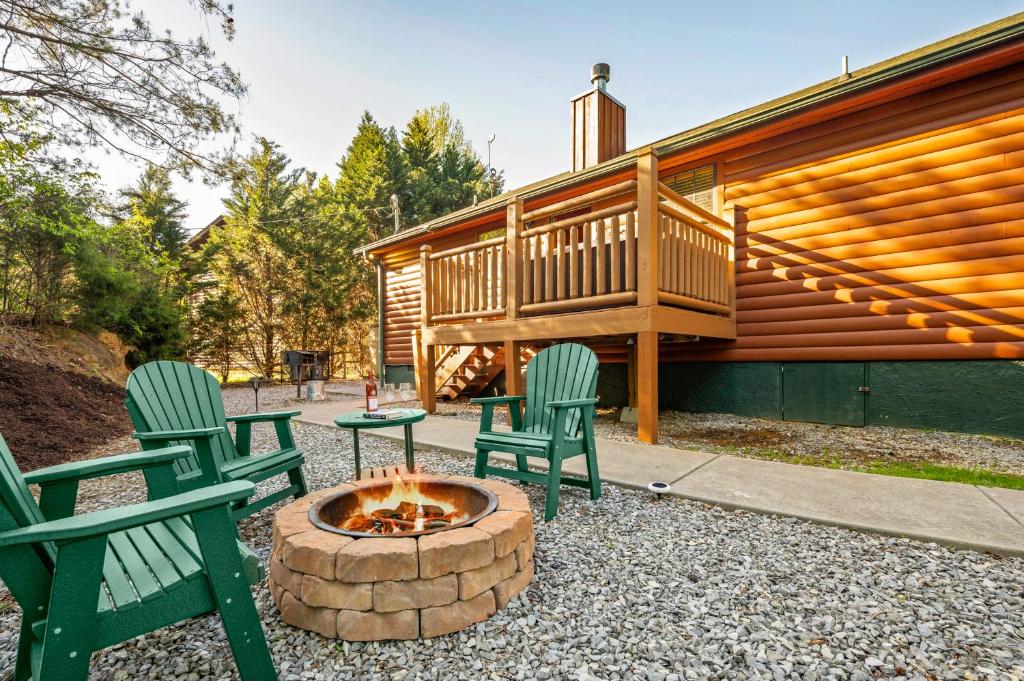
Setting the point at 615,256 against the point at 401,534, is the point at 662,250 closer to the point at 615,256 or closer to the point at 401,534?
the point at 615,256

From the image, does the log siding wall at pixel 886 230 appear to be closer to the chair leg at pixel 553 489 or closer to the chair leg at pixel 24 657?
the chair leg at pixel 553 489

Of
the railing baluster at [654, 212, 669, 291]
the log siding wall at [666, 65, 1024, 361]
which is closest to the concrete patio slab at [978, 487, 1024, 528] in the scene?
the log siding wall at [666, 65, 1024, 361]

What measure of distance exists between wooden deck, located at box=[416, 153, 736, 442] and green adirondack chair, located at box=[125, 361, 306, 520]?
9.31ft

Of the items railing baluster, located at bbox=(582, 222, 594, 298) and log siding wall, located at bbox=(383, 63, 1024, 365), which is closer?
log siding wall, located at bbox=(383, 63, 1024, 365)

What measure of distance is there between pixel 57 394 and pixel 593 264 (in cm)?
662

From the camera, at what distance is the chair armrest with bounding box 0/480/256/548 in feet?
3.10

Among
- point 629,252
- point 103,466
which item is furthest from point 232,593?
point 629,252

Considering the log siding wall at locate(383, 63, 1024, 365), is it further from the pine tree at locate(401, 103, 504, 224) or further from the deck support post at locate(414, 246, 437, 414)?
the pine tree at locate(401, 103, 504, 224)

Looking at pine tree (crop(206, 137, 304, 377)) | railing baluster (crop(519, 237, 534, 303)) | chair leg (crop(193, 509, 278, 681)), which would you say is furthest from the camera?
pine tree (crop(206, 137, 304, 377))

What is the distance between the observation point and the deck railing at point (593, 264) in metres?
4.32

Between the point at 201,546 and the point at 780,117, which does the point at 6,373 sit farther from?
the point at 780,117

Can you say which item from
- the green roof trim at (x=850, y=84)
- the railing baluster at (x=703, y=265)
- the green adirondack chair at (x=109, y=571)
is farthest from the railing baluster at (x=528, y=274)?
the green adirondack chair at (x=109, y=571)

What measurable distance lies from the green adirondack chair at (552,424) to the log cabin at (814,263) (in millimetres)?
1289

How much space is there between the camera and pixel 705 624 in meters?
1.60
